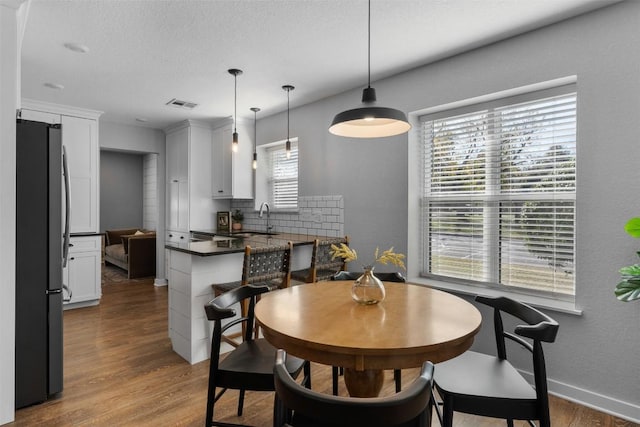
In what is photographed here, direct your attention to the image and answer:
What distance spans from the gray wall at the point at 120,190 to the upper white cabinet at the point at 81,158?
3.50 meters

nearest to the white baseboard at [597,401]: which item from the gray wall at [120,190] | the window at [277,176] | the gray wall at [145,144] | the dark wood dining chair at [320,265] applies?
the dark wood dining chair at [320,265]

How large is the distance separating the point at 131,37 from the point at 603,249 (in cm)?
361

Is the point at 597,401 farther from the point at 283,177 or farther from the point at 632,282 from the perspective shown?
the point at 283,177

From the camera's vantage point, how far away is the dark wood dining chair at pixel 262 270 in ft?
9.07

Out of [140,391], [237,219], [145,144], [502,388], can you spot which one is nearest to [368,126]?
[502,388]

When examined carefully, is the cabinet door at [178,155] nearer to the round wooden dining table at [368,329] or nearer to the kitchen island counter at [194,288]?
the kitchen island counter at [194,288]

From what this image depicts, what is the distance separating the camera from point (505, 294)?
278 centimetres

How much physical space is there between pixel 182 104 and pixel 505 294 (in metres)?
4.11

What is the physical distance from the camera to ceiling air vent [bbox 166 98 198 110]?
4.33 m

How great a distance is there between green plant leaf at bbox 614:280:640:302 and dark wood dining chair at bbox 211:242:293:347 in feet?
7.06

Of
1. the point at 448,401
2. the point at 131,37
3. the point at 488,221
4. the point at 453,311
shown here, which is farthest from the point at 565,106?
the point at 131,37

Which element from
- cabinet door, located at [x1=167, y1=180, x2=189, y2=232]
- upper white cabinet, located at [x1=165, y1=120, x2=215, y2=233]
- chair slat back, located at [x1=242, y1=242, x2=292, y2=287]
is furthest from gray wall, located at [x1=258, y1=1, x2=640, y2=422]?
cabinet door, located at [x1=167, y1=180, x2=189, y2=232]

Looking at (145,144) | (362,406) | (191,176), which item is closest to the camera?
(362,406)

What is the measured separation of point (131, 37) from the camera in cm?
269
